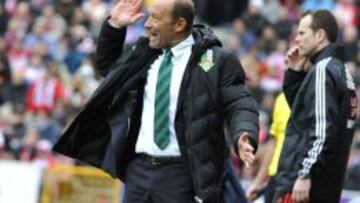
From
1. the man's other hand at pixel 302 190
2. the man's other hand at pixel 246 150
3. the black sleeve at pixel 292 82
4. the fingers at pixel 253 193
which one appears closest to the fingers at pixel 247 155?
the man's other hand at pixel 246 150

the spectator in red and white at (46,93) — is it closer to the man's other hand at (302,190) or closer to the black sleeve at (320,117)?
the black sleeve at (320,117)

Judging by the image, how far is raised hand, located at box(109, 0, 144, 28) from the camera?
8828 mm

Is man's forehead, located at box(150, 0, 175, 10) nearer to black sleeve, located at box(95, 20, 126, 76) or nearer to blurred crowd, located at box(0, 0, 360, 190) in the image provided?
black sleeve, located at box(95, 20, 126, 76)

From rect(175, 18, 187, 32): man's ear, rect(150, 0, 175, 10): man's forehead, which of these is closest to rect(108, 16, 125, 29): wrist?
rect(150, 0, 175, 10): man's forehead

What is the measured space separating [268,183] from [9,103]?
11708 mm

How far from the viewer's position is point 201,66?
8.49 m

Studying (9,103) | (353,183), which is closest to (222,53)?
(353,183)

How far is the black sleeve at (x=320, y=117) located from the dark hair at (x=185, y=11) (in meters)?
0.90

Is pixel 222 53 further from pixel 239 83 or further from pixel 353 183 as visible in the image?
pixel 353 183

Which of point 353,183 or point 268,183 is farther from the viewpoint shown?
point 353,183

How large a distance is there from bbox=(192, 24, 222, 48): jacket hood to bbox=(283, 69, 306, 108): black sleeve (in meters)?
0.73

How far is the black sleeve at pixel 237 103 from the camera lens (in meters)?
8.09

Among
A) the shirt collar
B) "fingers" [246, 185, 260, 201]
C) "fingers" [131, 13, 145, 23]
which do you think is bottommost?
"fingers" [246, 185, 260, 201]

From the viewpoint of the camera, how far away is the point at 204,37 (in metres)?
8.65
